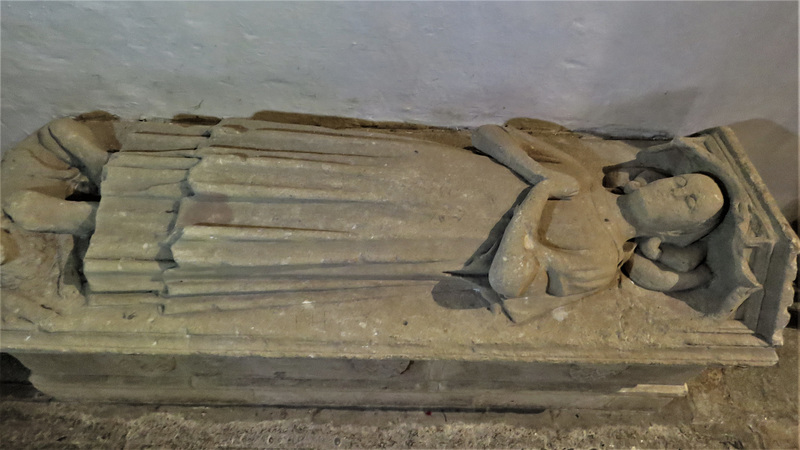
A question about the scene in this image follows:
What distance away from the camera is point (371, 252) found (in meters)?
1.94

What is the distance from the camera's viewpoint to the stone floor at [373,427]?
8.45 ft

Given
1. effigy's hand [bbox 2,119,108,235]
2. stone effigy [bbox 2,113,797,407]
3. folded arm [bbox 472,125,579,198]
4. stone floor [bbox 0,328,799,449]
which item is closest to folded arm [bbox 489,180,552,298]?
stone effigy [bbox 2,113,797,407]

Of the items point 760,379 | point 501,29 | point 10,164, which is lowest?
point 760,379

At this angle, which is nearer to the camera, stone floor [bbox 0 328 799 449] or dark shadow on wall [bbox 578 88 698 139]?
dark shadow on wall [bbox 578 88 698 139]

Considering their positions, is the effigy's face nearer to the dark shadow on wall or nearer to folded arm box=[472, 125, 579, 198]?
folded arm box=[472, 125, 579, 198]

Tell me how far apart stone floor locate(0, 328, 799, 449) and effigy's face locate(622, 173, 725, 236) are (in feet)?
3.92

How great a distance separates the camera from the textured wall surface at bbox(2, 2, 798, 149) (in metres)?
1.95

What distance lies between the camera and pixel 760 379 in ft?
9.57

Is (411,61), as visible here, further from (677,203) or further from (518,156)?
(677,203)

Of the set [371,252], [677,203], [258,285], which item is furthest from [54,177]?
[677,203]

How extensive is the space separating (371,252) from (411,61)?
80cm

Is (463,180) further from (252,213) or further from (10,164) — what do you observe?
(10,164)

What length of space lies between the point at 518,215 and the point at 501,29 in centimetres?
72

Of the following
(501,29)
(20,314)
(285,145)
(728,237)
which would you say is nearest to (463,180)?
(501,29)
